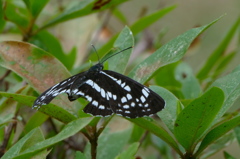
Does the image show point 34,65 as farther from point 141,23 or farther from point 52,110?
point 141,23

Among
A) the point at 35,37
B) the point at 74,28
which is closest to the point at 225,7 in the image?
the point at 74,28

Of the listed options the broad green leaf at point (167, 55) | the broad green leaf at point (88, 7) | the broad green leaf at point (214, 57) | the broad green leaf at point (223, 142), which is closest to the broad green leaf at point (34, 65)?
the broad green leaf at point (167, 55)

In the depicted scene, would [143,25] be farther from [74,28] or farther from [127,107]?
[127,107]

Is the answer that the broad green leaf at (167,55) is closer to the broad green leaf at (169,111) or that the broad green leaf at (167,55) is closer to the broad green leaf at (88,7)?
the broad green leaf at (169,111)

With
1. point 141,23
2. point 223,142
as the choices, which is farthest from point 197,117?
point 141,23

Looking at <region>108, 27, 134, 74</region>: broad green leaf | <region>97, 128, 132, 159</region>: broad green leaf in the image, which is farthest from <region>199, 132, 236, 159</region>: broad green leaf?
<region>108, 27, 134, 74</region>: broad green leaf

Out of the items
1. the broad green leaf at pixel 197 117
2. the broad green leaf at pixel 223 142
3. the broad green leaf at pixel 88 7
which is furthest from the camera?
the broad green leaf at pixel 88 7
